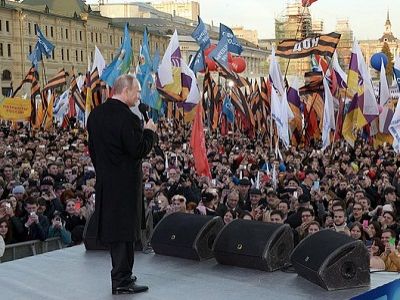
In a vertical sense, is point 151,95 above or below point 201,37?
below

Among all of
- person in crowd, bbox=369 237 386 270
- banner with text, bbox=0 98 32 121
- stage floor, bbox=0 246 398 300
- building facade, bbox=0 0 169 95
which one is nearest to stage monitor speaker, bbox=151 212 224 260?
stage floor, bbox=0 246 398 300

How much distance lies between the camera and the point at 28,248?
9.27m

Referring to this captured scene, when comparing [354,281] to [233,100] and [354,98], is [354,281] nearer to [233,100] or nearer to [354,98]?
[354,98]

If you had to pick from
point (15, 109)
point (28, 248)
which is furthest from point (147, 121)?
point (15, 109)

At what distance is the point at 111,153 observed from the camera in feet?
17.2

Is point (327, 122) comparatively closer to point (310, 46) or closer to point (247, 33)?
point (310, 46)

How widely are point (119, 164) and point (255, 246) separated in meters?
1.35

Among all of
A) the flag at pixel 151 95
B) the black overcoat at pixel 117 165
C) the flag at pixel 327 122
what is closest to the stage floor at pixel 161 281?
the black overcoat at pixel 117 165

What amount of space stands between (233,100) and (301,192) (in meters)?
12.5

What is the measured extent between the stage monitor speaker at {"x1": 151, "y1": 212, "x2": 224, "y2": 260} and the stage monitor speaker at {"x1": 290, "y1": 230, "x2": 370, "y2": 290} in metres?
1.09

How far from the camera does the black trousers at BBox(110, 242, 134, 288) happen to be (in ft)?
17.7

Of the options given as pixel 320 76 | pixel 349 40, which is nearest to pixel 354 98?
pixel 320 76

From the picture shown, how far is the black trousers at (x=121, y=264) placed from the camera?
17.7 ft

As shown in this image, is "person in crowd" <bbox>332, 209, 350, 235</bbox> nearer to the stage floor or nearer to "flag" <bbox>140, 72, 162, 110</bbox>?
the stage floor
